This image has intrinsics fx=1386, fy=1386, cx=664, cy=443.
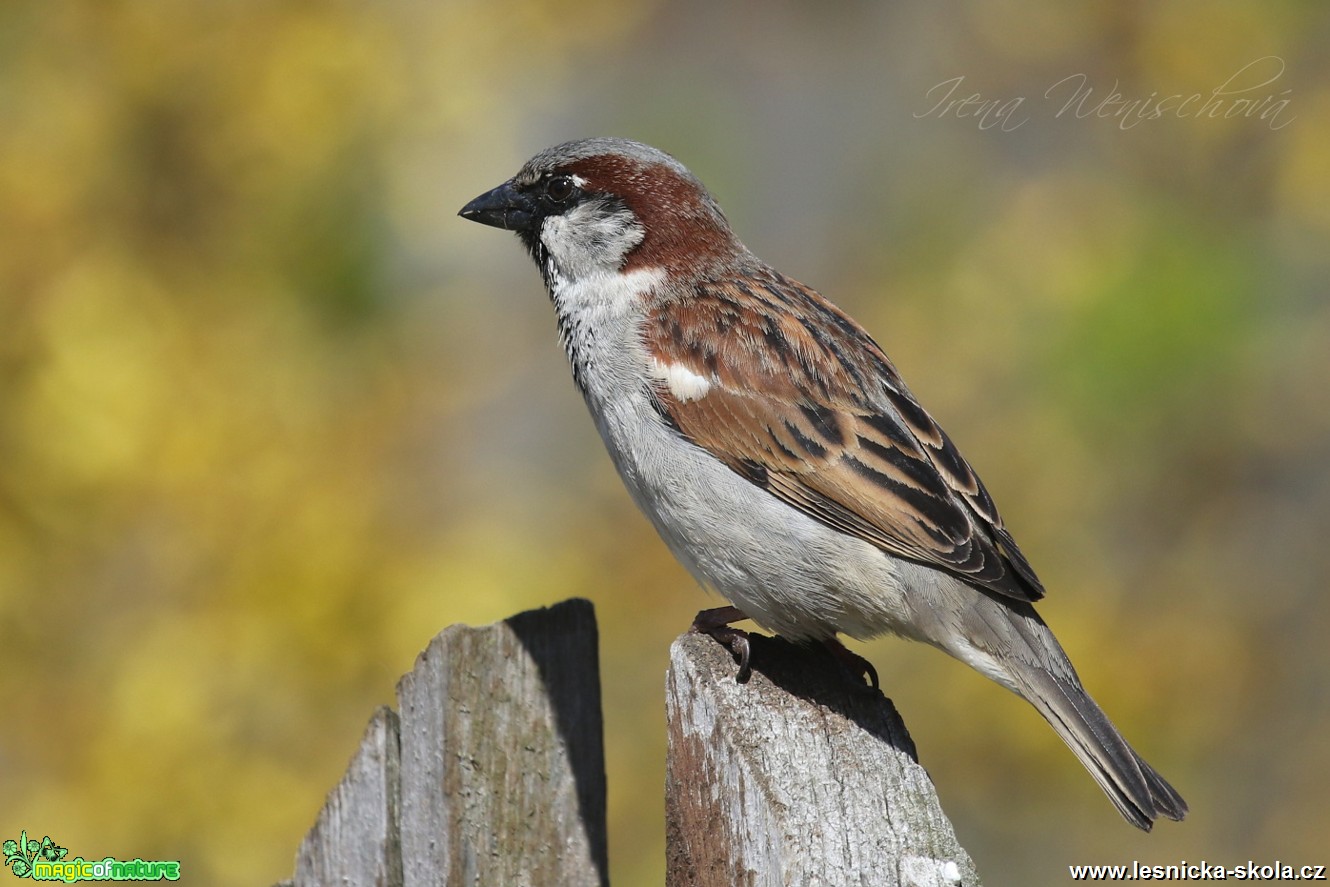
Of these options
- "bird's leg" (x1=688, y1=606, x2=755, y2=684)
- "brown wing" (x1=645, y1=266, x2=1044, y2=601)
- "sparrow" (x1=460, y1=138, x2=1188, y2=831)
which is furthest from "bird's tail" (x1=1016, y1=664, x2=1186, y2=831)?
"bird's leg" (x1=688, y1=606, x2=755, y2=684)

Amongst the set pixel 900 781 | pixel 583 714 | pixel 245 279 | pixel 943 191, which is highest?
pixel 943 191

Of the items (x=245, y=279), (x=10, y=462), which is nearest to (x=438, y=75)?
(x=245, y=279)

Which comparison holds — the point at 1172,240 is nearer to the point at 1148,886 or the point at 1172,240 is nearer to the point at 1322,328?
the point at 1322,328

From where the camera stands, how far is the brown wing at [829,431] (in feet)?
8.83

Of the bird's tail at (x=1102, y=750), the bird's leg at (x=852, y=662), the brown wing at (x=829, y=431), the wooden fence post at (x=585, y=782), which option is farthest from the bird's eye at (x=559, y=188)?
the bird's tail at (x=1102, y=750)

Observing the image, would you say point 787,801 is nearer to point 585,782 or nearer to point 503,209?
point 585,782

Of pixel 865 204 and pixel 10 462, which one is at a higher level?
pixel 865 204

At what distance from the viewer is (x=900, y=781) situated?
183cm

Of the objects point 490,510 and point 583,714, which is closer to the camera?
point 583,714

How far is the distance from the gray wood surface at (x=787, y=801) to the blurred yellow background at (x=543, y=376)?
1.82 metres

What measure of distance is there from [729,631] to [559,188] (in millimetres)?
1210

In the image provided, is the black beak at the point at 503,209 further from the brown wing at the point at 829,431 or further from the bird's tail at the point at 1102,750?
the bird's tail at the point at 1102,750

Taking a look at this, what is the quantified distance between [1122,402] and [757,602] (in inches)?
83.2

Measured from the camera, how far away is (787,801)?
176 cm
